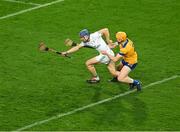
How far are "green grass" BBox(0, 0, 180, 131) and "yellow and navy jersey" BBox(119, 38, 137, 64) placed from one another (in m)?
0.94

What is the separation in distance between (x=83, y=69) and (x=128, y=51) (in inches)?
94.0

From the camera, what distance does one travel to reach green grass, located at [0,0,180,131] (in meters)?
18.5

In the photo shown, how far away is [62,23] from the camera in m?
25.3

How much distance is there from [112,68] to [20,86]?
9.14 ft

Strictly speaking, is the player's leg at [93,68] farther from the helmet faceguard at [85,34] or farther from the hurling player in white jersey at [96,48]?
the helmet faceguard at [85,34]

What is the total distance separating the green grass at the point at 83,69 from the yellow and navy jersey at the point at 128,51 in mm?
942

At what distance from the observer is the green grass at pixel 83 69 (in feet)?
60.6

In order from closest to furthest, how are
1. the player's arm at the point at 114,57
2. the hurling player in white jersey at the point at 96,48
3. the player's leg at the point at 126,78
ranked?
the player's arm at the point at 114,57, the player's leg at the point at 126,78, the hurling player in white jersey at the point at 96,48

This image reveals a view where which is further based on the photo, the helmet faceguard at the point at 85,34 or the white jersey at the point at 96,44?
the white jersey at the point at 96,44

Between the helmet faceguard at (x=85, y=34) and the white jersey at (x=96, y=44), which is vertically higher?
the helmet faceguard at (x=85, y=34)

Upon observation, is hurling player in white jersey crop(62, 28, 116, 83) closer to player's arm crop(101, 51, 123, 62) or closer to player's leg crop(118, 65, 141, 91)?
player's arm crop(101, 51, 123, 62)

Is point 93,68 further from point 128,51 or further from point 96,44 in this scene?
point 128,51

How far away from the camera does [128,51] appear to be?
19.8 meters

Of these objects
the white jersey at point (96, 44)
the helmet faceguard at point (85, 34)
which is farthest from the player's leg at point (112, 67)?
the helmet faceguard at point (85, 34)
